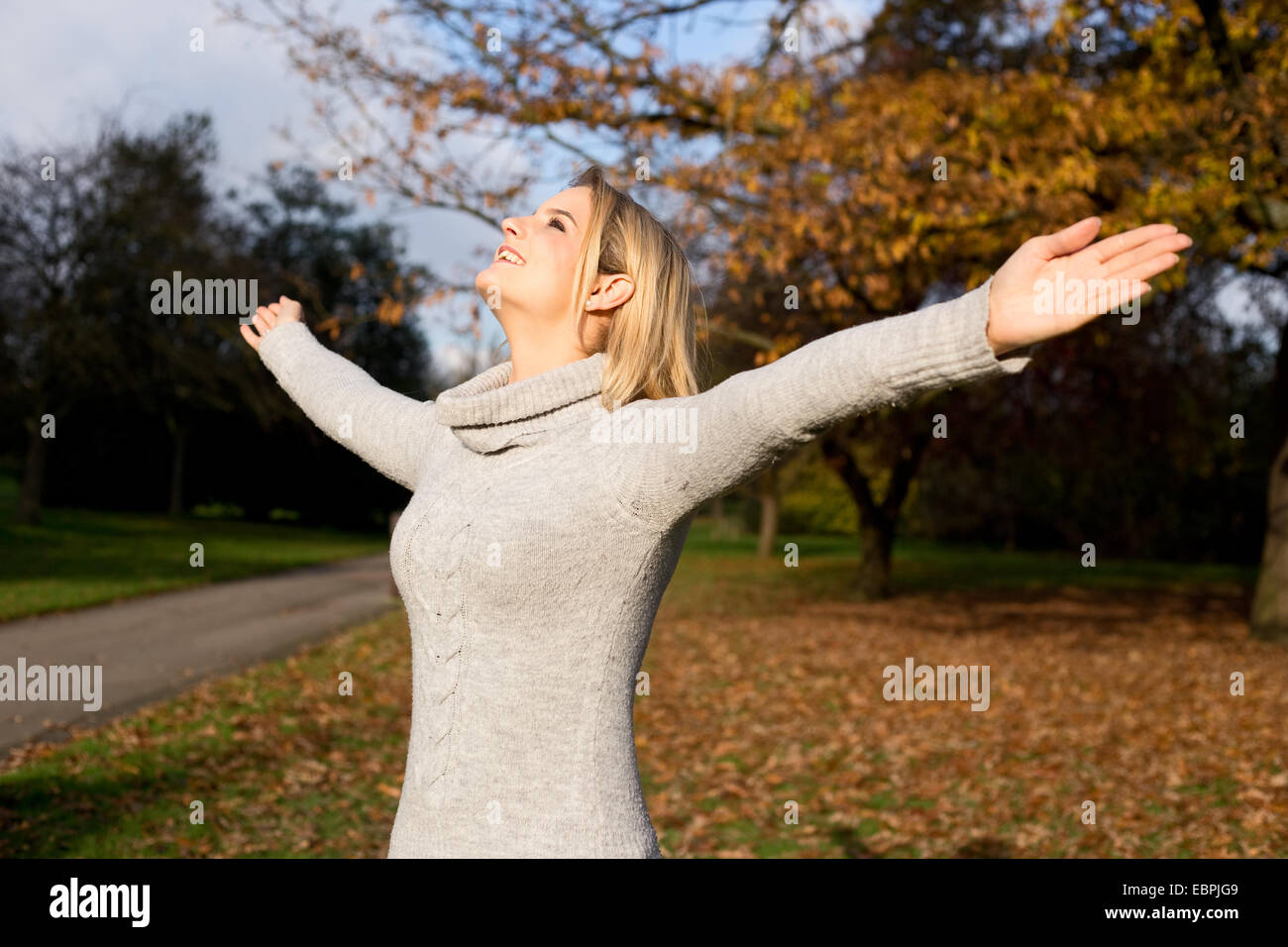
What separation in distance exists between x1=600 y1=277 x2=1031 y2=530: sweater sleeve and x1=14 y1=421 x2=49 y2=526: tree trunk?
27219 mm

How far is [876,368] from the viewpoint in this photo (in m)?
1.55

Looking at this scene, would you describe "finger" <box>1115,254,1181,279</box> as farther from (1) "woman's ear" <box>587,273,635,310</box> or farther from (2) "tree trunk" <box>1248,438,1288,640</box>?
(2) "tree trunk" <box>1248,438,1288,640</box>

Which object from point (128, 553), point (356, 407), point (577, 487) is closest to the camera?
point (577, 487)

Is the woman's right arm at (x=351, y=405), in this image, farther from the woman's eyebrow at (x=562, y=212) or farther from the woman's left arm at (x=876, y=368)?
the woman's left arm at (x=876, y=368)

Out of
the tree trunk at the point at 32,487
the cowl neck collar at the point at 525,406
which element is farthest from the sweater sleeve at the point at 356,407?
the tree trunk at the point at 32,487

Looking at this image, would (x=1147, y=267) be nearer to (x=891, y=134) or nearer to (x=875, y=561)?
(x=891, y=134)

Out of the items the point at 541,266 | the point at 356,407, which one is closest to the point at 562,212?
the point at 541,266

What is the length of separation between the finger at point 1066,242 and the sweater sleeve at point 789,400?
0.09 meters

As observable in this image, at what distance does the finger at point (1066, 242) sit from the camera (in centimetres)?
147

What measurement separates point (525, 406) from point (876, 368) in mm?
712

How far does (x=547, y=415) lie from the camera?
2.00m

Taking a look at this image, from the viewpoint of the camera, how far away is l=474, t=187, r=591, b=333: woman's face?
2055 millimetres

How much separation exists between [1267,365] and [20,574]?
93.0ft
